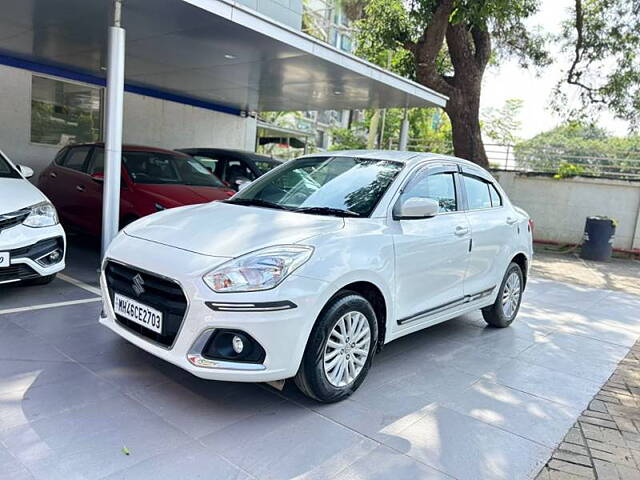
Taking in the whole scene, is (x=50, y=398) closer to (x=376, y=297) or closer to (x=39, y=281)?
(x=376, y=297)

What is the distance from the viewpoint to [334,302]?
120 inches

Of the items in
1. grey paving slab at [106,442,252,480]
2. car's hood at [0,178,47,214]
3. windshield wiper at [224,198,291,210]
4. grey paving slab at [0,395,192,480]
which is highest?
windshield wiper at [224,198,291,210]

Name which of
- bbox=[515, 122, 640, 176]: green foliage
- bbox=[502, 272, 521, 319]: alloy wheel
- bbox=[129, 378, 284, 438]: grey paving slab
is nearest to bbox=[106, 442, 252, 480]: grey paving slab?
bbox=[129, 378, 284, 438]: grey paving slab

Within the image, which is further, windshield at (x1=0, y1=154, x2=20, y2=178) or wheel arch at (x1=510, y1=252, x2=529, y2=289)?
wheel arch at (x1=510, y1=252, x2=529, y2=289)

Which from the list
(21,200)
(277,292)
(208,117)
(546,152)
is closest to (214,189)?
(21,200)

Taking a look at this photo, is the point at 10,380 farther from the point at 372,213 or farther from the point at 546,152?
the point at 546,152

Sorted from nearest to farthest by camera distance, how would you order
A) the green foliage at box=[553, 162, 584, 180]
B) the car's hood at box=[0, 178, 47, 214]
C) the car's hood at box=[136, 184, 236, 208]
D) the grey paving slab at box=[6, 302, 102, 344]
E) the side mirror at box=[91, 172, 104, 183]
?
the grey paving slab at box=[6, 302, 102, 344], the car's hood at box=[0, 178, 47, 214], the car's hood at box=[136, 184, 236, 208], the side mirror at box=[91, 172, 104, 183], the green foliage at box=[553, 162, 584, 180]

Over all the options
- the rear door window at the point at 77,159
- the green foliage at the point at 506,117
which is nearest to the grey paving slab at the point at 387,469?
the rear door window at the point at 77,159

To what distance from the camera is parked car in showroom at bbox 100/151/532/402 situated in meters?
2.75

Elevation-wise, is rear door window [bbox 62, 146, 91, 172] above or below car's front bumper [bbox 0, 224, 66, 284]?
above

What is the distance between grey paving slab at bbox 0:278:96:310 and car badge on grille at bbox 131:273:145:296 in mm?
2039

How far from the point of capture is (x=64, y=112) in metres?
9.92

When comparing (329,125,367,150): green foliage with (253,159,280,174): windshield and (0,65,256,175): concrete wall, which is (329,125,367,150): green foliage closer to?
(0,65,256,175): concrete wall

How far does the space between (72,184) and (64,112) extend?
388 cm
